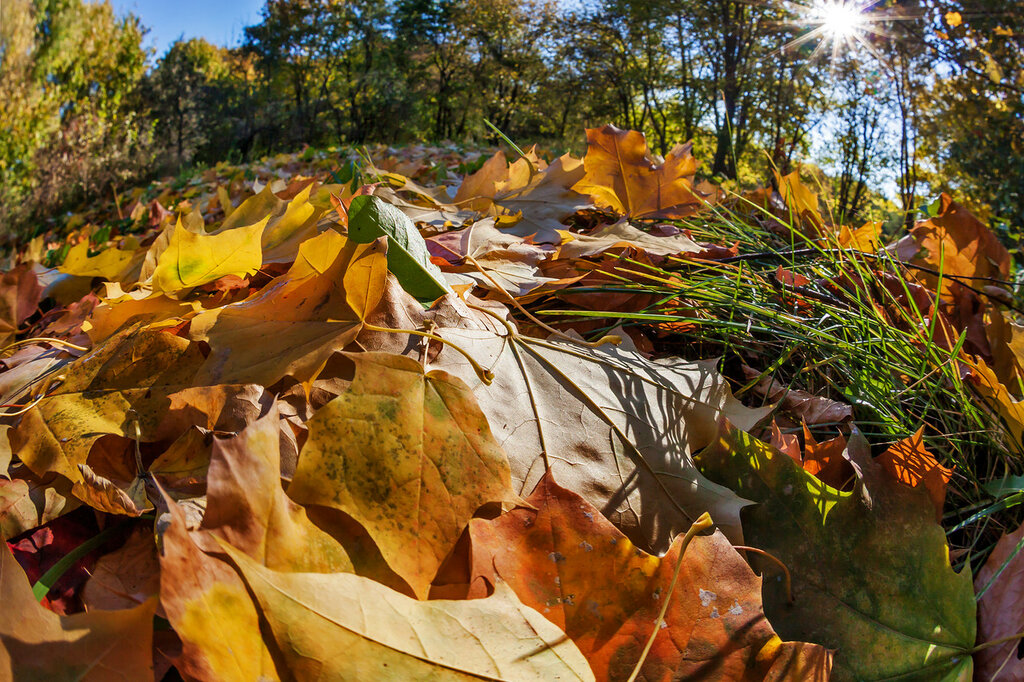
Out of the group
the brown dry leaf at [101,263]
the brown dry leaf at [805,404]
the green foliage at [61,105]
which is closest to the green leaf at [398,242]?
the brown dry leaf at [805,404]

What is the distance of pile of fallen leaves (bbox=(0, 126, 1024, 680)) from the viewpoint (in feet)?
0.96

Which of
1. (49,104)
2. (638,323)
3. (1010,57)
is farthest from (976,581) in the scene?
(1010,57)

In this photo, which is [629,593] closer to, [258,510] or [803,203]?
[258,510]

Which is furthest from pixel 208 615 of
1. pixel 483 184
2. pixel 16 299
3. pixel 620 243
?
pixel 483 184

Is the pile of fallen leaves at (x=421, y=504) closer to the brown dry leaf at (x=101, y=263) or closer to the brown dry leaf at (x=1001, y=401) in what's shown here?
the brown dry leaf at (x=1001, y=401)

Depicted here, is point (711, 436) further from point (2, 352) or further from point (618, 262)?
point (2, 352)

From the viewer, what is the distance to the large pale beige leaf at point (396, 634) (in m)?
0.28

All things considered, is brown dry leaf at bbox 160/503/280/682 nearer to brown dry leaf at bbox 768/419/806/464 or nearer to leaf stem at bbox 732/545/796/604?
leaf stem at bbox 732/545/796/604

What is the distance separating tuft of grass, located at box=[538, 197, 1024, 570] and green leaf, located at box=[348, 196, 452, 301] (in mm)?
139

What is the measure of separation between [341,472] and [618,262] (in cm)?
50

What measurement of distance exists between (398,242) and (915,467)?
1.60ft

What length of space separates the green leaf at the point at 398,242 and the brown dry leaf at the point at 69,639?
31 cm

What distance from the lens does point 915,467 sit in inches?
19.8

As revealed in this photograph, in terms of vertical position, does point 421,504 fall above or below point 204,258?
below
